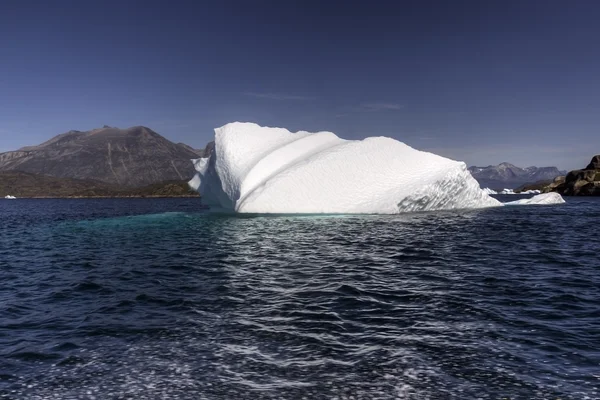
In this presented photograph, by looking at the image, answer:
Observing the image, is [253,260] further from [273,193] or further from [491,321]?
[273,193]

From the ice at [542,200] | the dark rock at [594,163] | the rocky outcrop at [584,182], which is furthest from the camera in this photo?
the dark rock at [594,163]

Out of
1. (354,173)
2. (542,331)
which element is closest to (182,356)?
(542,331)

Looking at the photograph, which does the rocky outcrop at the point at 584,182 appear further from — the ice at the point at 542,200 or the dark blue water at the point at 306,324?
the dark blue water at the point at 306,324

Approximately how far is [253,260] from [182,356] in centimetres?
965

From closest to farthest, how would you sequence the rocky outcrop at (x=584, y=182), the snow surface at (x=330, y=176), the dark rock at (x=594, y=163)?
the snow surface at (x=330, y=176), the rocky outcrop at (x=584, y=182), the dark rock at (x=594, y=163)

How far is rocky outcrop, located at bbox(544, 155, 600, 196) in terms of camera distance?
12009 centimetres

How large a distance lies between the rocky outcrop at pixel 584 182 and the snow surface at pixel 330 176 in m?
104

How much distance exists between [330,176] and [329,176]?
92mm

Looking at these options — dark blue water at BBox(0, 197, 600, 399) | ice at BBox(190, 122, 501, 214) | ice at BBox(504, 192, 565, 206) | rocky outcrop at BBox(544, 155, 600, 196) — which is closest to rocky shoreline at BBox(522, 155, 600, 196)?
rocky outcrop at BBox(544, 155, 600, 196)

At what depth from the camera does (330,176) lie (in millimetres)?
36344

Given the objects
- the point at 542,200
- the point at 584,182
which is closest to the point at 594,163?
the point at 584,182

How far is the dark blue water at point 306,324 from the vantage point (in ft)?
20.6

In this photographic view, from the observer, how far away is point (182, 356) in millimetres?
7375

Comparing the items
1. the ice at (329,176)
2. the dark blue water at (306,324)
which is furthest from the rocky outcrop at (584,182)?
the dark blue water at (306,324)
